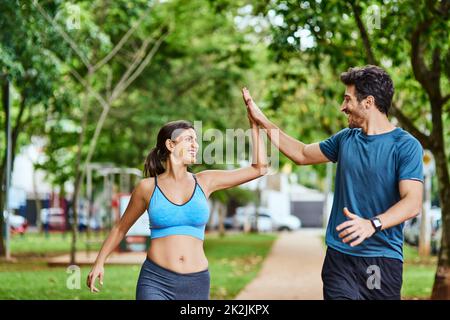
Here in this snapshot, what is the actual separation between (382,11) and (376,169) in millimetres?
7752

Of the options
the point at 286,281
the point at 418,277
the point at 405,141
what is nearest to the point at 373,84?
the point at 405,141

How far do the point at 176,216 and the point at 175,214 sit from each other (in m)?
0.01

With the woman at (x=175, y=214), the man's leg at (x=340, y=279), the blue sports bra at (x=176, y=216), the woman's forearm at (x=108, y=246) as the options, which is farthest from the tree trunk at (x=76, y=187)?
the man's leg at (x=340, y=279)

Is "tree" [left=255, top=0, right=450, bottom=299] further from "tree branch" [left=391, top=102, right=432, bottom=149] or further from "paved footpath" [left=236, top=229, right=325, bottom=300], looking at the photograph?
"paved footpath" [left=236, top=229, right=325, bottom=300]

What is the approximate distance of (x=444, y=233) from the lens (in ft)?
40.9

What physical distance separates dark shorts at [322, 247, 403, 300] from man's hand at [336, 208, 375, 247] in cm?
37

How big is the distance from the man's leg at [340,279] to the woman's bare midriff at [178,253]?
70 centimetres

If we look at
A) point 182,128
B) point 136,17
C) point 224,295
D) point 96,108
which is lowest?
point 224,295

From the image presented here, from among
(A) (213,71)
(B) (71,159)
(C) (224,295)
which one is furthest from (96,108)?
(C) (224,295)

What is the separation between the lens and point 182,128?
4.92 m

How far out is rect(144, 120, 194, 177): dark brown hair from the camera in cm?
495

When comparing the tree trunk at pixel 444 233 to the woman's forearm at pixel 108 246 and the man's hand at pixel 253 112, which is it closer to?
the man's hand at pixel 253 112

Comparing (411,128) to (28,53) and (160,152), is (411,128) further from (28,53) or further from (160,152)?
(160,152)
